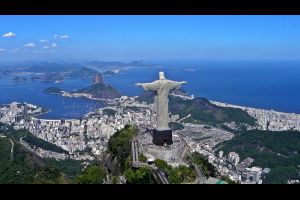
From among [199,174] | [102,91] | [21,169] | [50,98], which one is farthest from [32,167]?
[50,98]

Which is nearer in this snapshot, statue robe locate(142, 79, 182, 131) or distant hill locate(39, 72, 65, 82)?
statue robe locate(142, 79, 182, 131)

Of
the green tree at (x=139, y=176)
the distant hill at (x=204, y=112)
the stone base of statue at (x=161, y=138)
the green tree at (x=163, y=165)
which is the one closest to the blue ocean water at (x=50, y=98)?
the distant hill at (x=204, y=112)

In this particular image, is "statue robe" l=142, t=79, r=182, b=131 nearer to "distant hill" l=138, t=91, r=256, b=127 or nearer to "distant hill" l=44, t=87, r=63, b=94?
"distant hill" l=138, t=91, r=256, b=127
